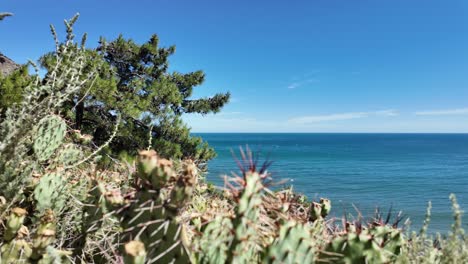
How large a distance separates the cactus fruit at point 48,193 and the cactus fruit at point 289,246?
1.81 m

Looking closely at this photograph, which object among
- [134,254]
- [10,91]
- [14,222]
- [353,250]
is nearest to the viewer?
[134,254]

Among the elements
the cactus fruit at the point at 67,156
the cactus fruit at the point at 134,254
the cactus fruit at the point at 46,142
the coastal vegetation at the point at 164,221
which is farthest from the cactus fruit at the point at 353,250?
the cactus fruit at the point at 67,156

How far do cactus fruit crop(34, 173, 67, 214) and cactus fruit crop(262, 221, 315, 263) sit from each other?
181cm

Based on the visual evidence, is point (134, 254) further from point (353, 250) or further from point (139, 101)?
point (139, 101)

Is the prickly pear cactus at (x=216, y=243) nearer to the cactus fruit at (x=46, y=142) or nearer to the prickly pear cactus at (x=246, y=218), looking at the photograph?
the prickly pear cactus at (x=246, y=218)

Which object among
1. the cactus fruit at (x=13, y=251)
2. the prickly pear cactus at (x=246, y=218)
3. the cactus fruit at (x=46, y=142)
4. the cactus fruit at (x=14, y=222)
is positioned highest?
the cactus fruit at (x=46, y=142)

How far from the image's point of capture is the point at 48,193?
9.16 ft

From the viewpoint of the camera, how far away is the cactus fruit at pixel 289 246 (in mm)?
1689

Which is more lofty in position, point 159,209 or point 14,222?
point 159,209

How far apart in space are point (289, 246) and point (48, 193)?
194cm

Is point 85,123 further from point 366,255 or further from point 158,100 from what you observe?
point 366,255

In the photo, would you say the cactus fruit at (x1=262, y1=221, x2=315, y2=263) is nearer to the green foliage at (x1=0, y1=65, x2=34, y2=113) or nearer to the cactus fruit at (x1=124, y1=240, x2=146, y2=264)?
the cactus fruit at (x1=124, y1=240, x2=146, y2=264)

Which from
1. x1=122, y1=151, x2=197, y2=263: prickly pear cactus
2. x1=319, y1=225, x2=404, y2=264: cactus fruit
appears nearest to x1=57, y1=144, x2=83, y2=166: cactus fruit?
x1=122, y1=151, x2=197, y2=263: prickly pear cactus

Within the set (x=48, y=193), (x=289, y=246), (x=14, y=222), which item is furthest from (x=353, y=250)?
(x=48, y=193)
